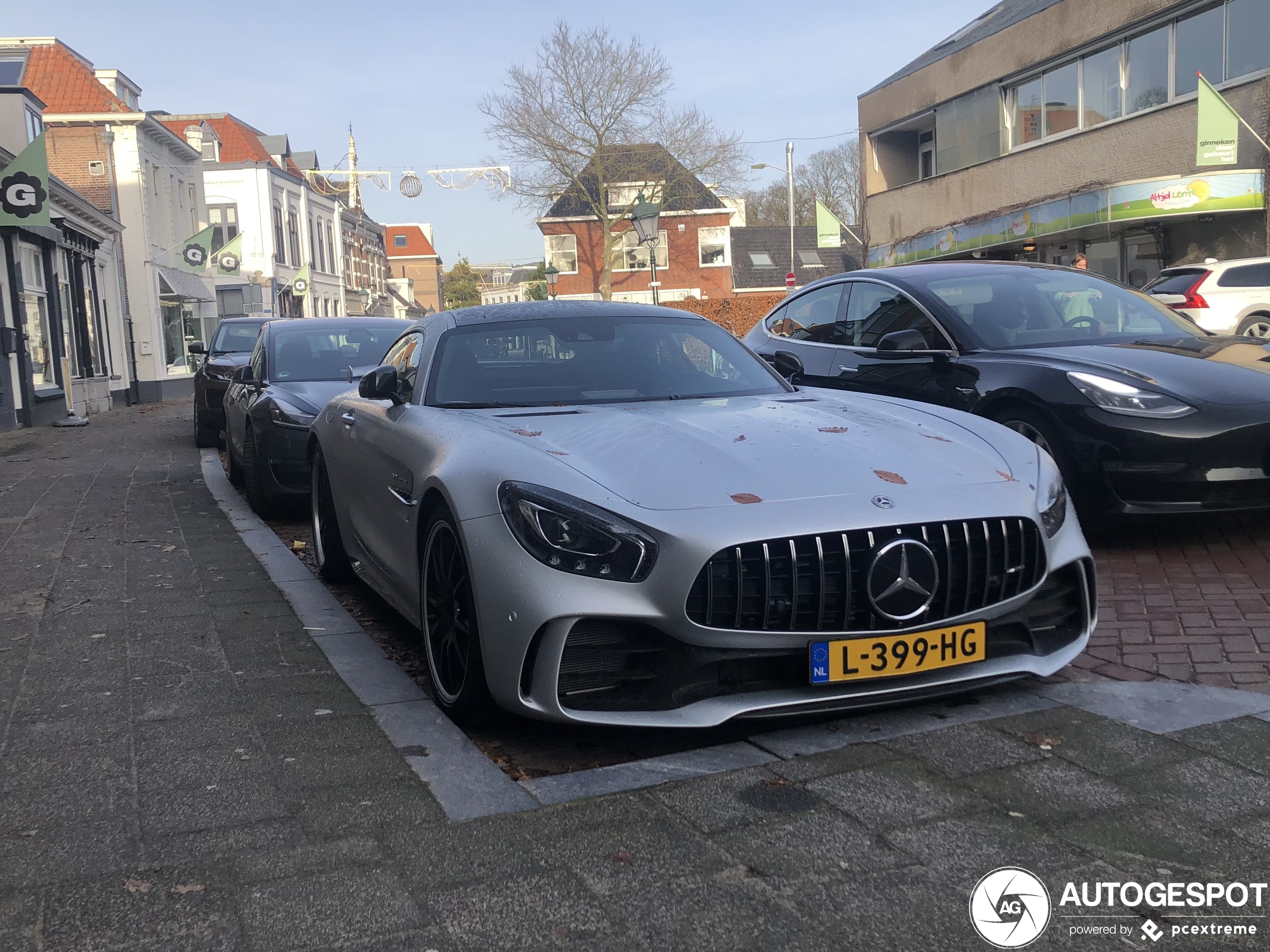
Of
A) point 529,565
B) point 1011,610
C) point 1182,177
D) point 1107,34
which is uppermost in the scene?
point 1107,34

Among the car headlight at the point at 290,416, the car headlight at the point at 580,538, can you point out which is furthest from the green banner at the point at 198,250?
the car headlight at the point at 580,538

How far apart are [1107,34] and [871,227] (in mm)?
11599

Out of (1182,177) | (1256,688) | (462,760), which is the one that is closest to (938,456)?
(1256,688)

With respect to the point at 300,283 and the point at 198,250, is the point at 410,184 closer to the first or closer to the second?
the point at 300,283

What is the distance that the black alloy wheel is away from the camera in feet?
46.6

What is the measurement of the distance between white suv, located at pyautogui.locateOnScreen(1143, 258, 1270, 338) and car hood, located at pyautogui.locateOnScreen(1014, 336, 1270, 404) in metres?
10.8

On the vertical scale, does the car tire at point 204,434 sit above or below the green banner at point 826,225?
below

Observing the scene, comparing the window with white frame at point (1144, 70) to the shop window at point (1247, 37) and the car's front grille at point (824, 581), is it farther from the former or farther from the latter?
the car's front grille at point (824, 581)

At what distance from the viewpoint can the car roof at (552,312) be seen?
198 inches

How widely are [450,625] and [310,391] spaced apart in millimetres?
5088

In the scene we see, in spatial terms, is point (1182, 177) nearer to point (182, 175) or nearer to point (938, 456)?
point (938, 456)

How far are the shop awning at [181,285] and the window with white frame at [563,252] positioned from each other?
20.9 m

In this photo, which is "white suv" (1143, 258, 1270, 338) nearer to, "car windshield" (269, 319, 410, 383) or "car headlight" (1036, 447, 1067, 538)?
"car windshield" (269, 319, 410, 383)

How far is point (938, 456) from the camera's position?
371cm
